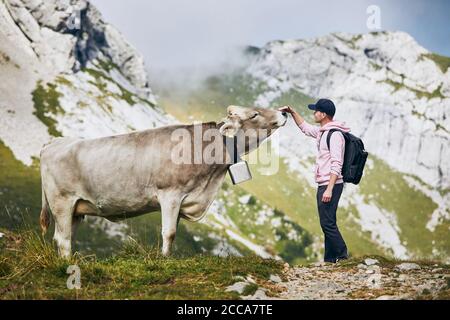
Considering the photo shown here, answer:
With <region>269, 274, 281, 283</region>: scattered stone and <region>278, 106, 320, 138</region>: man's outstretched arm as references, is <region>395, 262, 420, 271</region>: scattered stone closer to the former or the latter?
<region>269, 274, 281, 283</region>: scattered stone

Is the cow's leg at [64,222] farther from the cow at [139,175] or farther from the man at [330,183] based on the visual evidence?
the man at [330,183]

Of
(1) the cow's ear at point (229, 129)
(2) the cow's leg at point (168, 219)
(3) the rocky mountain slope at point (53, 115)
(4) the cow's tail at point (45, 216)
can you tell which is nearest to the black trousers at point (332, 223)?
(1) the cow's ear at point (229, 129)

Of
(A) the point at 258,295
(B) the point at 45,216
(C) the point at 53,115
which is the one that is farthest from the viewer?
(C) the point at 53,115

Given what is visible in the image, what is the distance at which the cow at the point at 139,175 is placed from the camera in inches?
507

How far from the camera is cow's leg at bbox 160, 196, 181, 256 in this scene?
12469mm

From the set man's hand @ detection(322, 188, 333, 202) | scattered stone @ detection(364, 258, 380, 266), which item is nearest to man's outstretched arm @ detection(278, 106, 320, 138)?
man's hand @ detection(322, 188, 333, 202)

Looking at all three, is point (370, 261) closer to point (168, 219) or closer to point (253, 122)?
Result: point (253, 122)

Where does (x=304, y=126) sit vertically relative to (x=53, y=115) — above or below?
below

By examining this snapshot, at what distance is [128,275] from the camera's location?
32.6 feet

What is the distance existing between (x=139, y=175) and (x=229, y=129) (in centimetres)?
258

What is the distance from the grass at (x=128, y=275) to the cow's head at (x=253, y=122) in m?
3.45

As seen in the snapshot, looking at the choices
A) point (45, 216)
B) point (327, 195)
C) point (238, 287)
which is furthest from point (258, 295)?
point (45, 216)

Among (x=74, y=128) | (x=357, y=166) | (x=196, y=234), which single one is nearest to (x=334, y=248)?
(x=357, y=166)

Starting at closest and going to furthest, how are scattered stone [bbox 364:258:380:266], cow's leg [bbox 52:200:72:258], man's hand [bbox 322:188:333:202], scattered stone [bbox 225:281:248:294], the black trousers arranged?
scattered stone [bbox 225:281:248:294]
scattered stone [bbox 364:258:380:266]
man's hand [bbox 322:188:333:202]
the black trousers
cow's leg [bbox 52:200:72:258]
